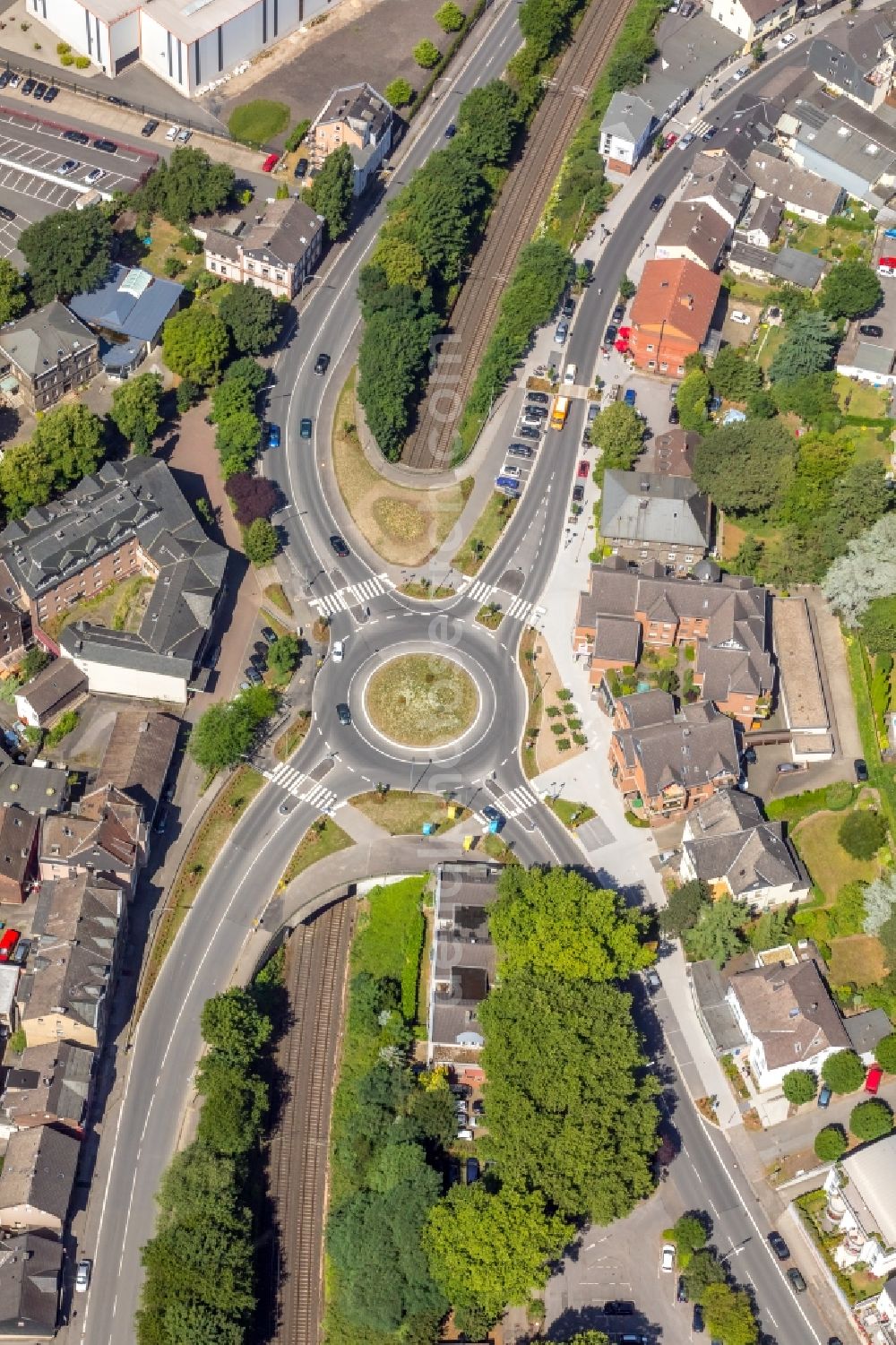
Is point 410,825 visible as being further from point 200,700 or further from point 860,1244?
point 860,1244

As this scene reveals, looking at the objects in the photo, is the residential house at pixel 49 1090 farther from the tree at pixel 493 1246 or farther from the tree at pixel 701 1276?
the tree at pixel 701 1276

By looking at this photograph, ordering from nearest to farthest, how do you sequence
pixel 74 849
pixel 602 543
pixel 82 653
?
1. pixel 74 849
2. pixel 82 653
3. pixel 602 543

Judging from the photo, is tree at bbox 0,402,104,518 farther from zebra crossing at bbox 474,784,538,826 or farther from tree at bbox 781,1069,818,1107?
tree at bbox 781,1069,818,1107

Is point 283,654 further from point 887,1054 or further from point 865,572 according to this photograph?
point 887,1054

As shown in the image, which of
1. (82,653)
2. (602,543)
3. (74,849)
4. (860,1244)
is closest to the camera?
(860,1244)

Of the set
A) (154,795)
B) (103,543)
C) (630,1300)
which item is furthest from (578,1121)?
(103,543)

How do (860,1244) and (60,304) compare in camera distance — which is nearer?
(860,1244)
